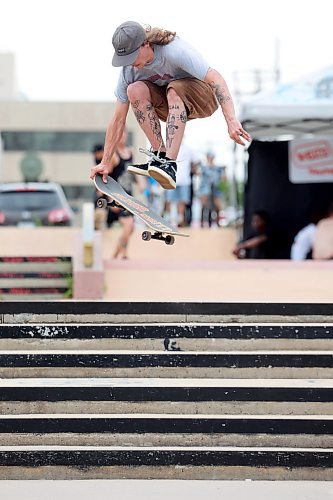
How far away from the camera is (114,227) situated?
15672mm

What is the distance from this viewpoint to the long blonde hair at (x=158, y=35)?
525 cm

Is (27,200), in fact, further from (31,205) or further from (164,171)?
(164,171)

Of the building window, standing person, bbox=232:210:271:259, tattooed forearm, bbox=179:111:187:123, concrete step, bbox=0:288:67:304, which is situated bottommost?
the building window

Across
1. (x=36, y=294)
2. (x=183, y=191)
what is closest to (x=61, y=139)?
(x=183, y=191)

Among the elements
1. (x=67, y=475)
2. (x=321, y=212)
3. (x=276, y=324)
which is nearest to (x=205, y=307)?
(x=276, y=324)

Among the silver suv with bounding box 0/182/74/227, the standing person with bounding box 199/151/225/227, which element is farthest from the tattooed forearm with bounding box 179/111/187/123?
the standing person with bounding box 199/151/225/227

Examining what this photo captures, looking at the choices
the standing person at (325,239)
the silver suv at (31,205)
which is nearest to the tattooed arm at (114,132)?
the standing person at (325,239)

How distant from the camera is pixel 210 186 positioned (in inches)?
680

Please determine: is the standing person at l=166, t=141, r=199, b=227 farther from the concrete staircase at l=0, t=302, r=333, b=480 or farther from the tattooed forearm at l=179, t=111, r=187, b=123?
the concrete staircase at l=0, t=302, r=333, b=480

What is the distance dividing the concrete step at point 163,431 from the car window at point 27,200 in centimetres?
1026

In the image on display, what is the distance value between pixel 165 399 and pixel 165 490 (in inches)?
21.8

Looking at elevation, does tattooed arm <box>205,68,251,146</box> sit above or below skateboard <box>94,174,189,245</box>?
above

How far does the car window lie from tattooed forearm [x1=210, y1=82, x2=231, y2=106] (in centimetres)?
952

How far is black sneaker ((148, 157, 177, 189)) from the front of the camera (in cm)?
560
